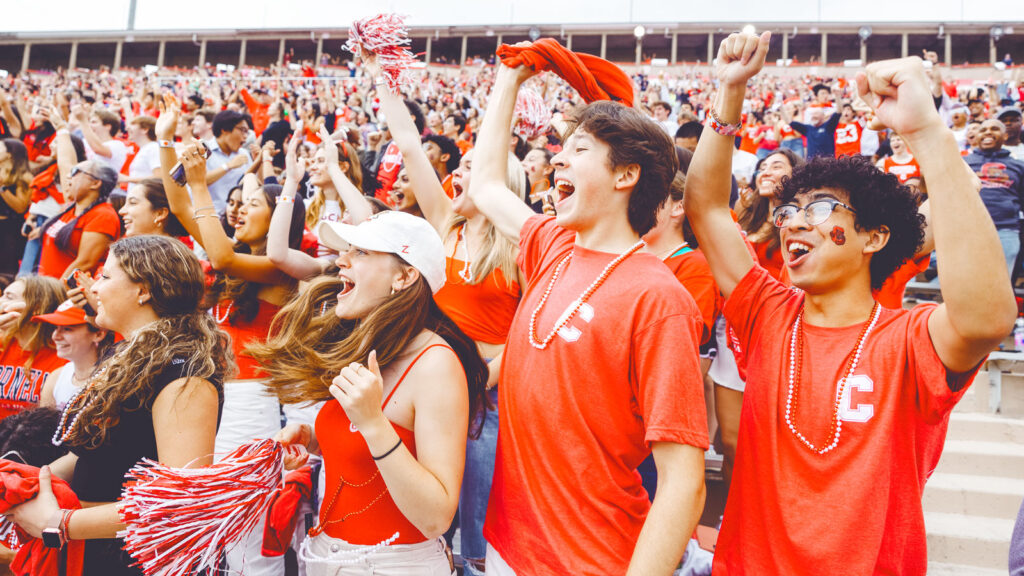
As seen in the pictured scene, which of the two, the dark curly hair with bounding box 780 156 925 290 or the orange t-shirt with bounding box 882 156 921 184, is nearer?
the dark curly hair with bounding box 780 156 925 290

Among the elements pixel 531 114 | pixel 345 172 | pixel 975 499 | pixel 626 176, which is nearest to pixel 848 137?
pixel 975 499

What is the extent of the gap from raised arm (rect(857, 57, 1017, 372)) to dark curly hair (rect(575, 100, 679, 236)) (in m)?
0.52

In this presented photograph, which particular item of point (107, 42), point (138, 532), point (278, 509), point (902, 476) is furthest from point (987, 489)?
point (107, 42)

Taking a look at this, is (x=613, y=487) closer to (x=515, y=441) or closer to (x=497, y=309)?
(x=515, y=441)

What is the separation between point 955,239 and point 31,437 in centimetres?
333

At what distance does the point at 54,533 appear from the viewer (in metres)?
1.91

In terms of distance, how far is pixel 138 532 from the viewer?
1807 millimetres

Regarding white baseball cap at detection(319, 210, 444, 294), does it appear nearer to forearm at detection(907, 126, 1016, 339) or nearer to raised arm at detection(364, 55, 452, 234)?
raised arm at detection(364, 55, 452, 234)

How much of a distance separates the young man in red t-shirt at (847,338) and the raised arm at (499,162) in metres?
0.58

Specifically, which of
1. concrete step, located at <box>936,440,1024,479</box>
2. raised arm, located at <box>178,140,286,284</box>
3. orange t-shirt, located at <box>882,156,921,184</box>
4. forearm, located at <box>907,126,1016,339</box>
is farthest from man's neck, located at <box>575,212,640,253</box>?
orange t-shirt, located at <box>882,156,921,184</box>

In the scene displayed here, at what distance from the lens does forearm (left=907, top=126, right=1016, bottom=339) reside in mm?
1302

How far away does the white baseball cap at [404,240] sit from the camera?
1.89 m

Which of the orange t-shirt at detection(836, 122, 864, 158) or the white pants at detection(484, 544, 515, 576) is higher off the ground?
the orange t-shirt at detection(836, 122, 864, 158)

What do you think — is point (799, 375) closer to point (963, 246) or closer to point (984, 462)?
point (963, 246)
